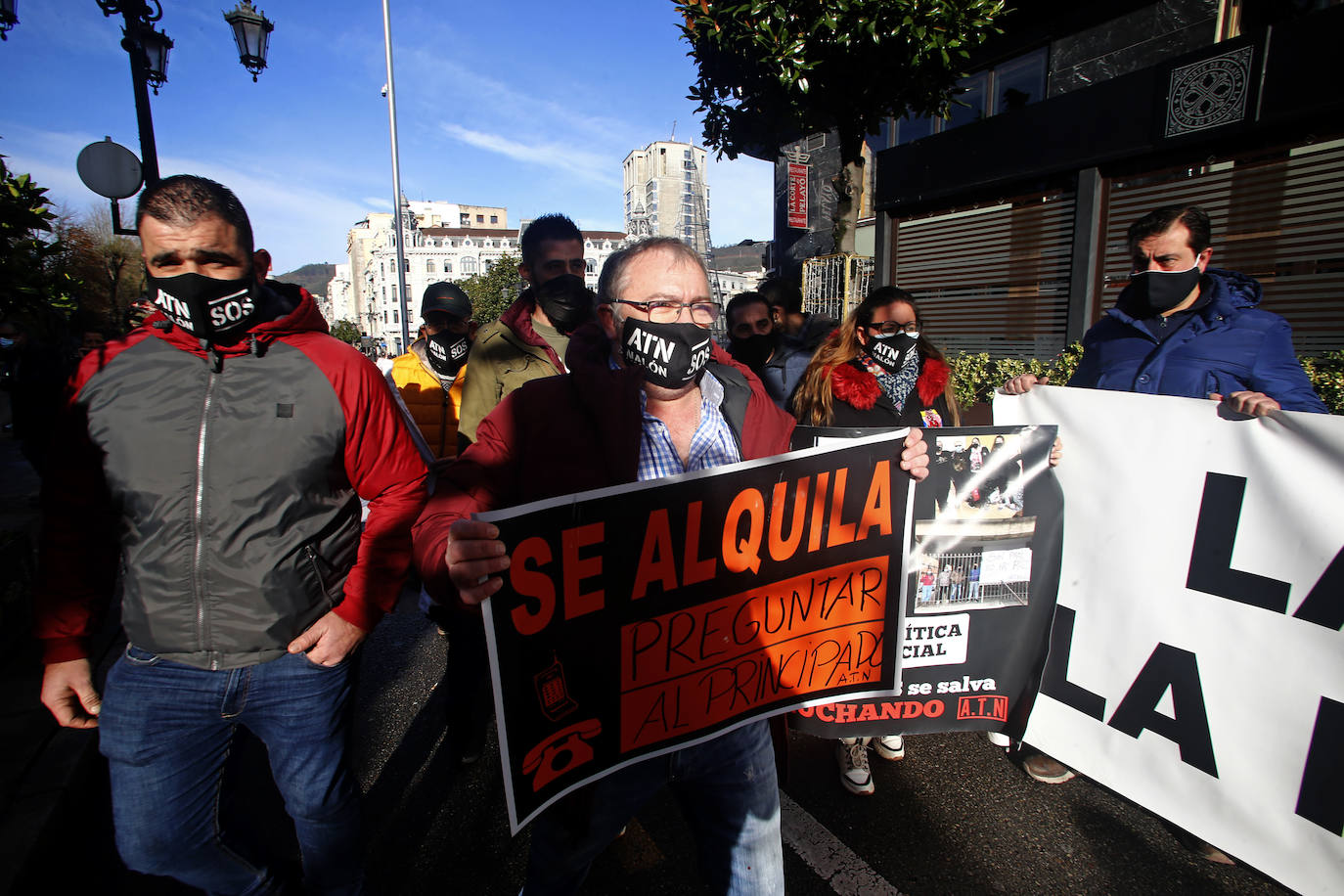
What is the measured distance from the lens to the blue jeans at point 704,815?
1584mm

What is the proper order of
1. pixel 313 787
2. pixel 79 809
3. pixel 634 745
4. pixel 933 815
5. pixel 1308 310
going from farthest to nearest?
pixel 1308 310, pixel 79 809, pixel 933 815, pixel 313 787, pixel 634 745

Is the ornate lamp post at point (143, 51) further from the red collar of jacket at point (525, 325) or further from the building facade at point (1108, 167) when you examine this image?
the building facade at point (1108, 167)

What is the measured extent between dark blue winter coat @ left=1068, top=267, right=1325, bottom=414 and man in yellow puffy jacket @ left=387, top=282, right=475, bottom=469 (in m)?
3.24

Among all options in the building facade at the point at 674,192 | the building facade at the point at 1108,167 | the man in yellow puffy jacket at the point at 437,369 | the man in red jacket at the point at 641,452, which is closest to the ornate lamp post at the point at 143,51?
the man in yellow puffy jacket at the point at 437,369

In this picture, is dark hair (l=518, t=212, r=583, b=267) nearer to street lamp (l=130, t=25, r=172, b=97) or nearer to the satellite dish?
the satellite dish

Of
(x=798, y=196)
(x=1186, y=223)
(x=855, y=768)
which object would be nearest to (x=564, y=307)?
(x=855, y=768)

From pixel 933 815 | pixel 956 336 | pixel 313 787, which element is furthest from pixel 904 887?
pixel 956 336

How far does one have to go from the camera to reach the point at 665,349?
5.56 feet

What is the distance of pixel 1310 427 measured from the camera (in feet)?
6.40

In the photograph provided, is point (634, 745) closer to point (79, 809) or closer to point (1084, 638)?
point (1084, 638)

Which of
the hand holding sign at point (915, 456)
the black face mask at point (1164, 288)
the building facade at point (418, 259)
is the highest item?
the building facade at point (418, 259)

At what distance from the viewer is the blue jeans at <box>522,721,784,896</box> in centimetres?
158

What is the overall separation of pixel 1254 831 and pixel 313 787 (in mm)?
2808

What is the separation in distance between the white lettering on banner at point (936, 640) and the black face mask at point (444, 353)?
2.85m
